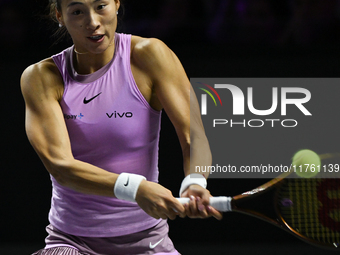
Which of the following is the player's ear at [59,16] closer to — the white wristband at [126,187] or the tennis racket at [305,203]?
the white wristband at [126,187]

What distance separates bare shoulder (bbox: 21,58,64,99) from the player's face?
0.15 m

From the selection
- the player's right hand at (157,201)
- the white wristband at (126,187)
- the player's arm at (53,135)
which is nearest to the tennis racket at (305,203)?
the player's right hand at (157,201)

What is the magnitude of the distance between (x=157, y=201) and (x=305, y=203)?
23.9 inches

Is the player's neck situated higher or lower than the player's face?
lower

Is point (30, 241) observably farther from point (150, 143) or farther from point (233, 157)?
point (150, 143)

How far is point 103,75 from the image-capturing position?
184 cm

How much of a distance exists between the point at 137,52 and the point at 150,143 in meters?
0.33

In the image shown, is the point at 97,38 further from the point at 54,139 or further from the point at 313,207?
the point at 313,207

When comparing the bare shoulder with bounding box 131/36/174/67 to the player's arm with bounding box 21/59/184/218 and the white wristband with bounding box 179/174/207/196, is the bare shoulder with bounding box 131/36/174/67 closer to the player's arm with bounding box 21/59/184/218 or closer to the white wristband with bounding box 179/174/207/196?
the player's arm with bounding box 21/59/184/218

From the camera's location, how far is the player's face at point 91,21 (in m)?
1.74

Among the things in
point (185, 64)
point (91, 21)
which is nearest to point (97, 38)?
point (91, 21)

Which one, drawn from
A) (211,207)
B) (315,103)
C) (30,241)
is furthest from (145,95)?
(30,241)

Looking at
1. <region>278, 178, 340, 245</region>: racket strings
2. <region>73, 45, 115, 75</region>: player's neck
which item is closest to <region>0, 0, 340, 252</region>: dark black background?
<region>278, 178, 340, 245</region>: racket strings

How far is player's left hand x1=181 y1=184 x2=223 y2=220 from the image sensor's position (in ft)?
5.53
